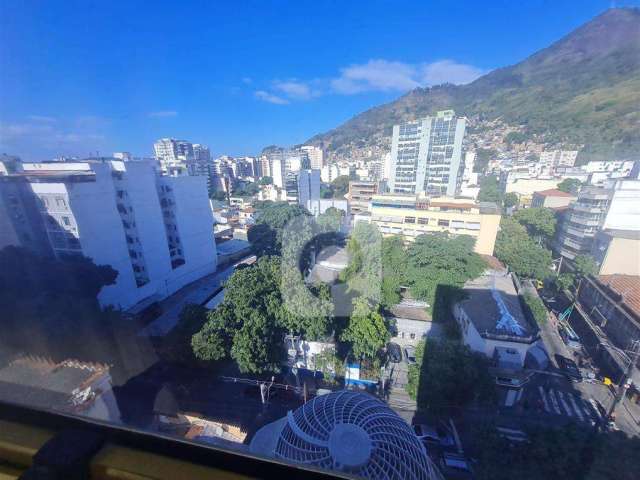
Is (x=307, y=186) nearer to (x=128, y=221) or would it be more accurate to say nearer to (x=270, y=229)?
(x=270, y=229)

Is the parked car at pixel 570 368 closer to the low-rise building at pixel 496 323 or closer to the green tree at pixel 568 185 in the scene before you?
the low-rise building at pixel 496 323

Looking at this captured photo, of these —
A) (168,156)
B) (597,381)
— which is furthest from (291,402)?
(168,156)

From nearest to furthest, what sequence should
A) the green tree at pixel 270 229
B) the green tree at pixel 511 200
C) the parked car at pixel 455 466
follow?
the parked car at pixel 455 466
the green tree at pixel 270 229
the green tree at pixel 511 200

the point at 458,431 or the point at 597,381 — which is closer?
the point at 458,431

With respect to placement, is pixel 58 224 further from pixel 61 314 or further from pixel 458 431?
pixel 458 431

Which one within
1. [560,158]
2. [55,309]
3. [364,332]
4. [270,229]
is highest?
[560,158]

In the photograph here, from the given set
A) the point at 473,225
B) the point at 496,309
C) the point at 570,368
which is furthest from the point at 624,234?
the point at 496,309

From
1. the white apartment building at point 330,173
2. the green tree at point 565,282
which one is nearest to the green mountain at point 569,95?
the green tree at point 565,282
